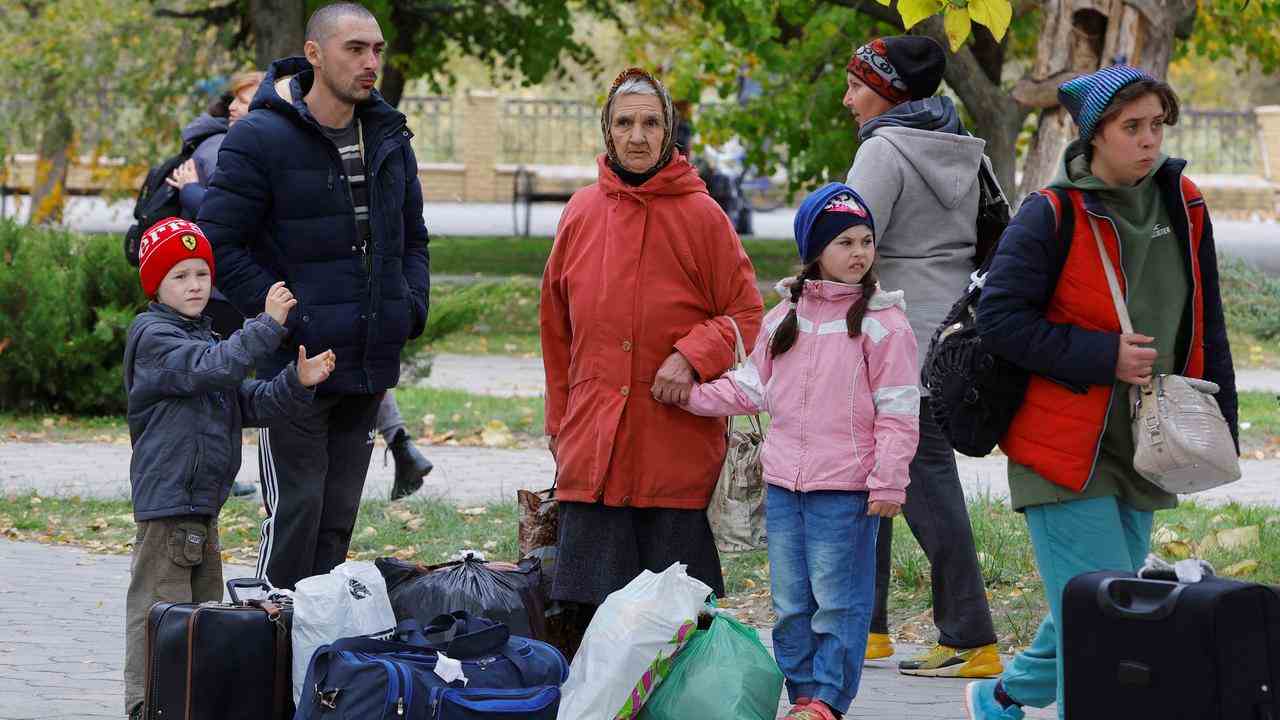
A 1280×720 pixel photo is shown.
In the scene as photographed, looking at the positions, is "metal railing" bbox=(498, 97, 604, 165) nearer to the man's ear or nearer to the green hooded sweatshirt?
the man's ear

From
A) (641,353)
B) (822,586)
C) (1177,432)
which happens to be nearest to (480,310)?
(641,353)

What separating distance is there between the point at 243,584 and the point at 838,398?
175 cm

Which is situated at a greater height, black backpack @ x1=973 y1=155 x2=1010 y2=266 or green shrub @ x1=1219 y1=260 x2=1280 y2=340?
black backpack @ x1=973 y1=155 x2=1010 y2=266

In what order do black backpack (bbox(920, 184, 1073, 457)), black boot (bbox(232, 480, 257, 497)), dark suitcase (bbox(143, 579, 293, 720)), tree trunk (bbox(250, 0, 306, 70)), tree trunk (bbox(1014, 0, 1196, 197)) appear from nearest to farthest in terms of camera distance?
1. black backpack (bbox(920, 184, 1073, 457))
2. dark suitcase (bbox(143, 579, 293, 720))
3. black boot (bbox(232, 480, 257, 497))
4. tree trunk (bbox(1014, 0, 1196, 197))
5. tree trunk (bbox(250, 0, 306, 70))

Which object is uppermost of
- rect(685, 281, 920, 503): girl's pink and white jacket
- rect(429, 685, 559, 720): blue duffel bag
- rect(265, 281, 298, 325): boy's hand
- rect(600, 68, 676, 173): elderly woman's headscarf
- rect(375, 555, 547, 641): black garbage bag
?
rect(600, 68, 676, 173): elderly woman's headscarf

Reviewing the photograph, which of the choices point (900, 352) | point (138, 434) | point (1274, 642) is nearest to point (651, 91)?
point (900, 352)

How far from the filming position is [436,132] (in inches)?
1609

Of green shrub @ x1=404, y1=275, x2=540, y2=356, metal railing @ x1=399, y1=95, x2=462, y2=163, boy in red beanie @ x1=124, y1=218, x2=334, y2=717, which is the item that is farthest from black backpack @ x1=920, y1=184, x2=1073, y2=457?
metal railing @ x1=399, y1=95, x2=462, y2=163

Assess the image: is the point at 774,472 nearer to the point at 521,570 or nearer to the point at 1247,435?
the point at 521,570

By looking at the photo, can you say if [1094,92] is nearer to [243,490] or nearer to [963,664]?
[963,664]

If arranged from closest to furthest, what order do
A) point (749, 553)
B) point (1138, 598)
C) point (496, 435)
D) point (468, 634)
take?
point (1138, 598)
point (468, 634)
point (749, 553)
point (496, 435)

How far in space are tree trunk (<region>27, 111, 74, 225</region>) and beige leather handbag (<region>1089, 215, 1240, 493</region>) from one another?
65.5 ft

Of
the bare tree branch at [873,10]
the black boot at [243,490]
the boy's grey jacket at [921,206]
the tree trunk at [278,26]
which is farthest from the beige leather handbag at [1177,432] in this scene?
the tree trunk at [278,26]

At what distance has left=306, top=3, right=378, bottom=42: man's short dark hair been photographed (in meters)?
5.45
